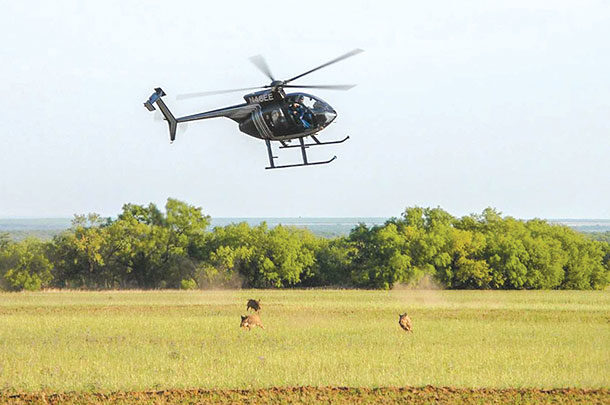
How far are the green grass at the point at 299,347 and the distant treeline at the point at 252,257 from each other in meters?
21.9

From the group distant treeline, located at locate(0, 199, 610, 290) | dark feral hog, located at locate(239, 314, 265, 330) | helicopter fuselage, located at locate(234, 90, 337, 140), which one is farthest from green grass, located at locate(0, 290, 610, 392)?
distant treeline, located at locate(0, 199, 610, 290)

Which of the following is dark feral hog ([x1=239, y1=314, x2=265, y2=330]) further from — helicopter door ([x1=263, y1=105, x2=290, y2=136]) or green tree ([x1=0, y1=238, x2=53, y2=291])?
green tree ([x1=0, y1=238, x2=53, y2=291])

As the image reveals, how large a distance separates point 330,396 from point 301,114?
27.4ft

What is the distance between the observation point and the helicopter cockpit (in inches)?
944

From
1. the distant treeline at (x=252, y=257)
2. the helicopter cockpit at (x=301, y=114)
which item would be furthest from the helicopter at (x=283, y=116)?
the distant treeline at (x=252, y=257)

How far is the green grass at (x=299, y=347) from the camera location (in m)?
20.9

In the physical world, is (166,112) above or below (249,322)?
above

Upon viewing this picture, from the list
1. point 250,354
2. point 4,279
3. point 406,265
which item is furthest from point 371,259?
point 250,354

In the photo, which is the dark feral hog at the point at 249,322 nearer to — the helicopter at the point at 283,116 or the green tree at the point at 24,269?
the helicopter at the point at 283,116

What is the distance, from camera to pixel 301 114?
24047 mm

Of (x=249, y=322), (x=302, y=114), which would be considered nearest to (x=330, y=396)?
(x=302, y=114)

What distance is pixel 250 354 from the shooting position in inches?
969

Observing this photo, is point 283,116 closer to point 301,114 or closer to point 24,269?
point 301,114

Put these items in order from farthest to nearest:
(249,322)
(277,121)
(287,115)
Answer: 1. (249,322)
2. (277,121)
3. (287,115)
